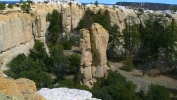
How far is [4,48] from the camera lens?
84.1ft

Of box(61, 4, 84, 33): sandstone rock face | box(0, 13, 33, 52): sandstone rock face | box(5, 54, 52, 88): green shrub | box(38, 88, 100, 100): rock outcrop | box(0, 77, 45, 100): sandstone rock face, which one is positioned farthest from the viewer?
box(61, 4, 84, 33): sandstone rock face

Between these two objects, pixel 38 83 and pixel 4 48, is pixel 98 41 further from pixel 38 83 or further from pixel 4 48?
pixel 4 48

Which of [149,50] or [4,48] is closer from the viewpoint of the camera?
[4,48]

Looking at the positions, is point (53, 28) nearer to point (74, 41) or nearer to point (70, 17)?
point (74, 41)

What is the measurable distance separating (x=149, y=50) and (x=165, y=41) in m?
2.16

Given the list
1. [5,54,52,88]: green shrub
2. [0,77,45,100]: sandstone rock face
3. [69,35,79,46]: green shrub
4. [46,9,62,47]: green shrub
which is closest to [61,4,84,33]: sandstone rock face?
[46,9,62,47]: green shrub

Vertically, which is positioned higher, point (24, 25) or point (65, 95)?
point (65, 95)

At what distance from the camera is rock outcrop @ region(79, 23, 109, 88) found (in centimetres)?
2180

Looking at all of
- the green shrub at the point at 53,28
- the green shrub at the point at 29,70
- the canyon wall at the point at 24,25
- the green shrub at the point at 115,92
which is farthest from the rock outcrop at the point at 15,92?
the green shrub at the point at 53,28

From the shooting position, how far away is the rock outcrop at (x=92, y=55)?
21.8 m

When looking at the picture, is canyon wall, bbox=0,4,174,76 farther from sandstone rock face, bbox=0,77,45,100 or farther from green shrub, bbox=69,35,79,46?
sandstone rock face, bbox=0,77,45,100

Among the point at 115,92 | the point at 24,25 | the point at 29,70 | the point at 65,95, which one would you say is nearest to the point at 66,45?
the point at 24,25

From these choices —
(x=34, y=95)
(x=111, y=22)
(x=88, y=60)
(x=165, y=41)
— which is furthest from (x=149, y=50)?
(x=34, y=95)

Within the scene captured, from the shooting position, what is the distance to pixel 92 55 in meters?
22.4
